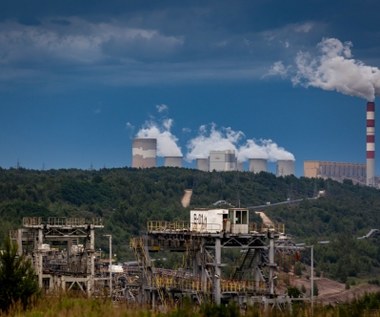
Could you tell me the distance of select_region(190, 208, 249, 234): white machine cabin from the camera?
59.7 m

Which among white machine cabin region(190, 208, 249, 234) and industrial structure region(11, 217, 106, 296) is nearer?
white machine cabin region(190, 208, 249, 234)

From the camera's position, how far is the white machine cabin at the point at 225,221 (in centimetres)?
5969

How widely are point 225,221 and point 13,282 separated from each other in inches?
893

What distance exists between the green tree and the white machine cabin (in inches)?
831

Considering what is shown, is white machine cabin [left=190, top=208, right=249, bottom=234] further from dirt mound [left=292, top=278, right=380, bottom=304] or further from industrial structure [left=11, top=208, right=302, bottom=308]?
dirt mound [left=292, top=278, right=380, bottom=304]

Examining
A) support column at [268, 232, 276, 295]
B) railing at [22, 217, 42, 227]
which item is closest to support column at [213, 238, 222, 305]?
support column at [268, 232, 276, 295]

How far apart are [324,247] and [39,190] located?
173 ft

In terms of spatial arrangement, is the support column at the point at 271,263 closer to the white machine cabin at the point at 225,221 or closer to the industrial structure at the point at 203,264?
the industrial structure at the point at 203,264

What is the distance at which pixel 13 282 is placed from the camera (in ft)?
129

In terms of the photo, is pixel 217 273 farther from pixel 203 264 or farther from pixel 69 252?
pixel 69 252

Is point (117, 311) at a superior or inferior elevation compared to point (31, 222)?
inferior

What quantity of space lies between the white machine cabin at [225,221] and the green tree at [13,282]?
831 inches

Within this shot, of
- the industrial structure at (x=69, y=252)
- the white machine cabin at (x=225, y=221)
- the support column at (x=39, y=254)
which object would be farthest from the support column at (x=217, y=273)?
the support column at (x=39, y=254)

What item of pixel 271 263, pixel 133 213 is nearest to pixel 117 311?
pixel 271 263
